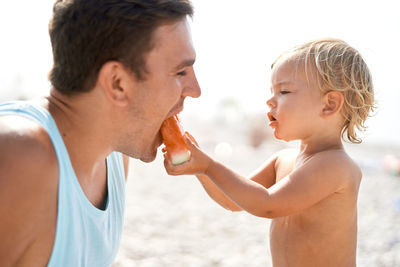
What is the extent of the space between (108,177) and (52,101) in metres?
0.64

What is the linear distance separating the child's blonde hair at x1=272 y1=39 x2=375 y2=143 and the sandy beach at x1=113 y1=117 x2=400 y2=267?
338cm

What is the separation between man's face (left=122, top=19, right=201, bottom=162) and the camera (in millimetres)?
2746

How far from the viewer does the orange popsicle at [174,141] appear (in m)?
2.85

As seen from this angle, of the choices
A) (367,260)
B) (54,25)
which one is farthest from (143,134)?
(367,260)

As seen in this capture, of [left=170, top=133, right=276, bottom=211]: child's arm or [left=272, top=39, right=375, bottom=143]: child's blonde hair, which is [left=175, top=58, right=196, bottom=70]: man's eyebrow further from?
[left=170, top=133, right=276, bottom=211]: child's arm

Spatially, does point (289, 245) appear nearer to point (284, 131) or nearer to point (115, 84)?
point (284, 131)

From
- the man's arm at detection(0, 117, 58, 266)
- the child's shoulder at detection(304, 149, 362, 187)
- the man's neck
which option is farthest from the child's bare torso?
the man's arm at detection(0, 117, 58, 266)

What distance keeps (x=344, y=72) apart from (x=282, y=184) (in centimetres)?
91

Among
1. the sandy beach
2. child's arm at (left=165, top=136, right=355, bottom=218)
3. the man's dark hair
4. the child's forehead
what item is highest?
the man's dark hair

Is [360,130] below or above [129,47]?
below

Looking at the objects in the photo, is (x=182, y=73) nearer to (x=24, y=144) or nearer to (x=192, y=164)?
(x=192, y=164)

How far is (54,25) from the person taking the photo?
103 inches

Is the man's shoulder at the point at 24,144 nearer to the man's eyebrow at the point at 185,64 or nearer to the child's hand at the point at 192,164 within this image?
the child's hand at the point at 192,164

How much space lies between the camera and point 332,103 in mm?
3127
